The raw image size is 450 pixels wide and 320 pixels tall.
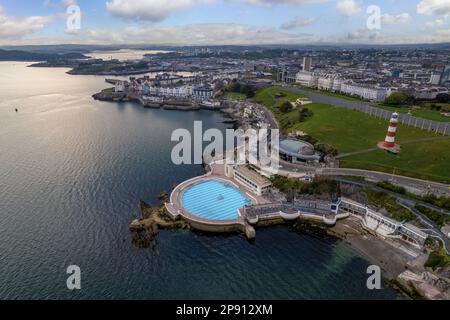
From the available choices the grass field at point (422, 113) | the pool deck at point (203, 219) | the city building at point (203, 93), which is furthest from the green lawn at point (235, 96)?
the pool deck at point (203, 219)

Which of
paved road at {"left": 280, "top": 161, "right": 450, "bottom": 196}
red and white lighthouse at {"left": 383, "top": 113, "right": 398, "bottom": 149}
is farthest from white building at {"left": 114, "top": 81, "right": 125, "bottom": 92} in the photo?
red and white lighthouse at {"left": 383, "top": 113, "right": 398, "bottom": 149}

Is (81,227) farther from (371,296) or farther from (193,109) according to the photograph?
(193,109)

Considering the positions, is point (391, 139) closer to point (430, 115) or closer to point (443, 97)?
point (430, 115)

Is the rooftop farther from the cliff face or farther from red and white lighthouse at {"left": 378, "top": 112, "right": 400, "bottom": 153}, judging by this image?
the cliff face

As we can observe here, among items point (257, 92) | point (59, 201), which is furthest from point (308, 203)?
point (257, 92)

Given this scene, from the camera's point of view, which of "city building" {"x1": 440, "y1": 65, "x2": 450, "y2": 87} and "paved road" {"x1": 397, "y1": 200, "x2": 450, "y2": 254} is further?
"city building" {"x1": 440, "y1": 65, "x2": 450, "y2": 87}

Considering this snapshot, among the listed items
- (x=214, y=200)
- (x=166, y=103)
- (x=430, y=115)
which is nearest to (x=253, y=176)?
(x=214, y=200)

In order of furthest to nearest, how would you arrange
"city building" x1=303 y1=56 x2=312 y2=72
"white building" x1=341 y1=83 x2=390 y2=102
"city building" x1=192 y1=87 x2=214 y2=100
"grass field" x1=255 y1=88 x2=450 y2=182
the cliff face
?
"city building" x1=303 y1=56 x2=312 y2=72, the cliff face, "city building" x1=192 y1=87 x2=214 y2=100, "white building" x1=341 y1=83 x2=390 y2=102, "grass field" x1=255 y1=88 x2=450 y2=182
